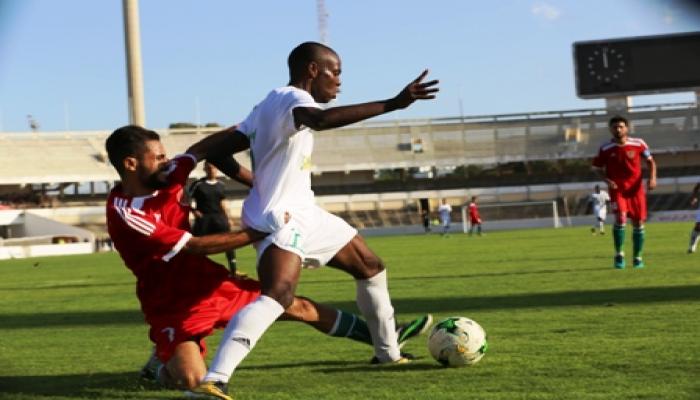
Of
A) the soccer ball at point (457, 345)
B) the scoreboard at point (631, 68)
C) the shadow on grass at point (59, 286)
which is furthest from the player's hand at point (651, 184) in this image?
the scoreboard at point (631, 68)

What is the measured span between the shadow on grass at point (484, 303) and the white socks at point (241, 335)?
456 centimetres

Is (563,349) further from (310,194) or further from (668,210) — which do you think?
(668,210)

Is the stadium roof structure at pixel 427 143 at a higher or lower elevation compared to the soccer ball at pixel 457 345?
lower

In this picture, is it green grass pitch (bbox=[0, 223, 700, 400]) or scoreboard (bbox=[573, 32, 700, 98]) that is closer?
green grass pitch (bbox=[0, 223, 700, 400])

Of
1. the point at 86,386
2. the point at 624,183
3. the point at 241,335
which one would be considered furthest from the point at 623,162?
the point at 241,335

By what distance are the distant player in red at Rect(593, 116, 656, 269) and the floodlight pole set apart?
35564 mm

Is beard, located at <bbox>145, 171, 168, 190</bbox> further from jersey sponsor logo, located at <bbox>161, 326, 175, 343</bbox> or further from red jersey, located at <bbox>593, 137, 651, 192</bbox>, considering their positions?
red jersey, located at <bbox>593, 137, 651, 192</bbox>

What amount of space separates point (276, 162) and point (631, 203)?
31.2 feet

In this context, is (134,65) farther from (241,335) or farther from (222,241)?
(241,335)

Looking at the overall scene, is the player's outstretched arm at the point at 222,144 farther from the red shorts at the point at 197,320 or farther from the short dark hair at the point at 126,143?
the red shorts at the point at 197,320

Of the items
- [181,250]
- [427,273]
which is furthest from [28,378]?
[427,273]

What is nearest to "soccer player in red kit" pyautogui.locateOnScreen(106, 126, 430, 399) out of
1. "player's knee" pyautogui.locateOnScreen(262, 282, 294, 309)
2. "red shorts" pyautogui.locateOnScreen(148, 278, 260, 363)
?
"red shorts" pyautogui.locateOnScreen(148, 278, 260, 363)

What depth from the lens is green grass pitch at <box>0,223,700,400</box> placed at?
15.6 ft

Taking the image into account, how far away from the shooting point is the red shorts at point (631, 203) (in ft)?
43.9
